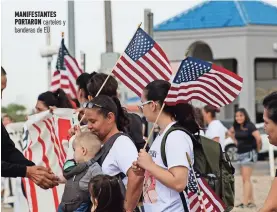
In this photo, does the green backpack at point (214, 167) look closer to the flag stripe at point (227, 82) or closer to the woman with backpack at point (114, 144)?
the woman with backpack at point (114, 144)

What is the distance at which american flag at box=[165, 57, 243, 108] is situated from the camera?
6633mm

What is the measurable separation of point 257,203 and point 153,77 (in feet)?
28.6

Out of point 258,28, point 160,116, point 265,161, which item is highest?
point 258,28

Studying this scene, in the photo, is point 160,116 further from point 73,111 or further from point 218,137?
point 218,137

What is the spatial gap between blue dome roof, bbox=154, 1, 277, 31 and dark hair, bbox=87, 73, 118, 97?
35960 mm

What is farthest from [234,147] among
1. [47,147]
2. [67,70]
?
[47,147]

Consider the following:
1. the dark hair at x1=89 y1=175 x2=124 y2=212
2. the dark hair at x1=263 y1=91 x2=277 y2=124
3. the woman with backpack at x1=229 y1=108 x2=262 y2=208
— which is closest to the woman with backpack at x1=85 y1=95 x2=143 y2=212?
the dark hair at x1=89 y1=175 x2=124 y2=212

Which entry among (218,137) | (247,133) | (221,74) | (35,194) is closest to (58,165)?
(35,194)

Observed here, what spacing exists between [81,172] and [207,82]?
51.2 inches

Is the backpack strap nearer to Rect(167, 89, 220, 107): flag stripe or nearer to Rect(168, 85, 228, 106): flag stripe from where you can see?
Rect(167, 89, 220, 107): flag stripe

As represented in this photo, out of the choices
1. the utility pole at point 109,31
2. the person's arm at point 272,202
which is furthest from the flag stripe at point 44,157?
the utility pole at point 109,31

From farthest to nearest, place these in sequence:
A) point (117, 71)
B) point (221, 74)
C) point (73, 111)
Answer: point (73, 111) → point (117, 71) → point (221, 74)

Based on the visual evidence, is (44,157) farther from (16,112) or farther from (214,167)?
(16,112)

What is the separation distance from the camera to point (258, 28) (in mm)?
42938
